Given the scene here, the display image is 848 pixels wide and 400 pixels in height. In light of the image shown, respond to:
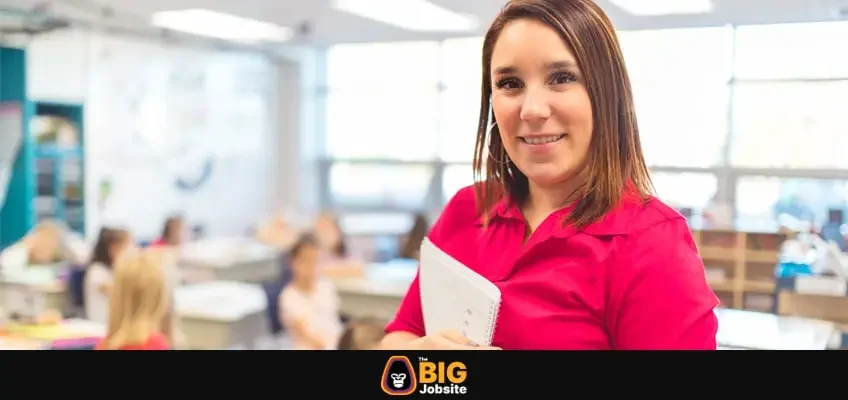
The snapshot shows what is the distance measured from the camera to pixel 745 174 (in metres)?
1.00

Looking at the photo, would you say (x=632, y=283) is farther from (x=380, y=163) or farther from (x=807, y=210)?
(x=380, y=163)

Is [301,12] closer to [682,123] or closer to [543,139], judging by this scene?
[543,139]

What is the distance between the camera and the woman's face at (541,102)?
899 mm

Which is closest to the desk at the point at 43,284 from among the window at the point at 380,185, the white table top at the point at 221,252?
the white table top at the point at 221,252

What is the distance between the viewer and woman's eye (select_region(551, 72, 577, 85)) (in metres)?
0.90

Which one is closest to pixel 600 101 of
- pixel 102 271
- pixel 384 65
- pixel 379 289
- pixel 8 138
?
pixel 384 65

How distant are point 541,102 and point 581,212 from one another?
0.53 ft

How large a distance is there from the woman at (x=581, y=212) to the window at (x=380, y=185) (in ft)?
0.58

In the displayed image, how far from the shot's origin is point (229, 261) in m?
1.13

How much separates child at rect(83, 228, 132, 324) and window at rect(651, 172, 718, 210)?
85 centimetres

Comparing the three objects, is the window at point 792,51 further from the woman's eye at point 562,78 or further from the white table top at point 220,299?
the white table top at point 220,299

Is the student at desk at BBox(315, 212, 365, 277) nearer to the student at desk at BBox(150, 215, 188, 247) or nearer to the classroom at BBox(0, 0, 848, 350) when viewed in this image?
the classroom at BBox(0, 0, 848, 350)
